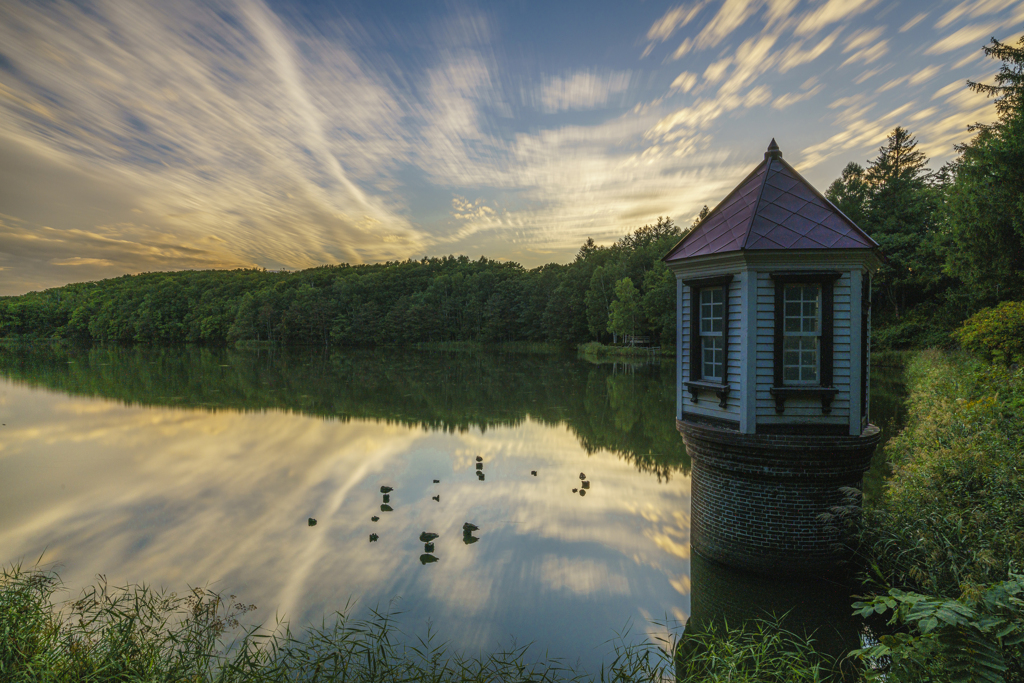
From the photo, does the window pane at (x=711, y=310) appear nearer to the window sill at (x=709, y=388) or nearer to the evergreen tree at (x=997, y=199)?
the window sill at (x=709, y=388)

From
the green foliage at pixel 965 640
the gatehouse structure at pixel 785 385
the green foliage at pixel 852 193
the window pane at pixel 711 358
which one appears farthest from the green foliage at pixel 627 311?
the green foliage at pixel 965 640

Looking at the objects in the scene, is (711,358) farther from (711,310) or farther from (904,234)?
(904,234)

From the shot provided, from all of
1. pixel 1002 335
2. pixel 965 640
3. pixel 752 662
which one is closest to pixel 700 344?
pixel 752 662

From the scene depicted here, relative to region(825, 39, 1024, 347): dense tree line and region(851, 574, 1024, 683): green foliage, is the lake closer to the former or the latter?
region(851, 574, 1024, 683): green foliage

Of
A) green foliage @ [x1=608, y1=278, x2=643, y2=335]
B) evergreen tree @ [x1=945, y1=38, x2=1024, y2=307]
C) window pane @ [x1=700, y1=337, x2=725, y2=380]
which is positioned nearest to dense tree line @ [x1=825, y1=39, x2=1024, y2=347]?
evergreen tree @ [x1=945, y1=38, x2=1024, y2=307]

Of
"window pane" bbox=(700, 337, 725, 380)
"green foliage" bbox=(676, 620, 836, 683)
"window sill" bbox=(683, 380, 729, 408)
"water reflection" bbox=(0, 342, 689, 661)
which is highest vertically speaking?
"window pane" bbox=(700, 337, 725, 380)

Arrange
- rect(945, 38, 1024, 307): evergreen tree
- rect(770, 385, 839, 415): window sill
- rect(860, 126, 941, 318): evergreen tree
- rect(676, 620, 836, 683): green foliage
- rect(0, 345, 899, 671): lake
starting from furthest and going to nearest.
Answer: rect(860, 126, 941, 318): evergreen tree
rect(945, 38, 1024, 307): evergreen tree
rect(770, 385, 839, 415): window sill
rect(0, 345, 899, 671): lake
rect(676, 620, 836, 683): green foliage

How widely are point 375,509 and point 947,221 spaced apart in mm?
31678

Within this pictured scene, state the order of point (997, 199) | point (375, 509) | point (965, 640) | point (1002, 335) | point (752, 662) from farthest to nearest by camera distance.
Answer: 1. point (997, 199)
2. point (1002, 335)
3. point (375, 509)
4. point (752, 662)
5. point (965, 640)

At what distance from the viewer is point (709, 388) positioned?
6.38 meters

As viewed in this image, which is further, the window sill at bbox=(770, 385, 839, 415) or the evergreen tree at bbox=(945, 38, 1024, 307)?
the evergreen tree at bbox=(945, 38, 1024, 307)

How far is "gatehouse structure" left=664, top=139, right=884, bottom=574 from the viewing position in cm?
567

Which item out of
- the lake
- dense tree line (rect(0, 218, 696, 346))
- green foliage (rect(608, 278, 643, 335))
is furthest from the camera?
dense tree line (rect(0, 218, 696, 346))

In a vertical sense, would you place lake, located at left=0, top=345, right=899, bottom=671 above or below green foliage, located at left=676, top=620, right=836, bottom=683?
below
